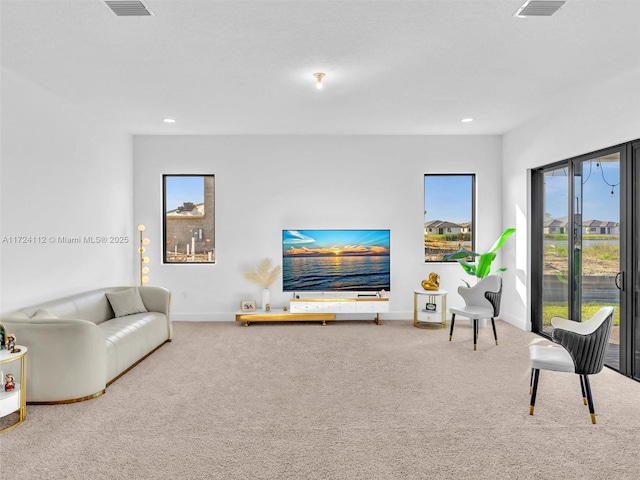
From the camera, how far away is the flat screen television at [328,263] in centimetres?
654

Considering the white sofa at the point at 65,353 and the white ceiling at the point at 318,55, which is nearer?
the white ceiling at the point at 318,55

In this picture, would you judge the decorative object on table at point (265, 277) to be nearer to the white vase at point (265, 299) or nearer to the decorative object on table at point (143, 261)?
the white vase at point (265, 299)

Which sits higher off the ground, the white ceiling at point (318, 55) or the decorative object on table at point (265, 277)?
the white ceiling at point (318, 55)

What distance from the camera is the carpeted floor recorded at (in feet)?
8.08

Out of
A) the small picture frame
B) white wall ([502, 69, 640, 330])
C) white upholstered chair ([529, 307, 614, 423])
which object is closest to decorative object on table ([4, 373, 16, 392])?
the small picture frame

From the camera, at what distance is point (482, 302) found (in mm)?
5375

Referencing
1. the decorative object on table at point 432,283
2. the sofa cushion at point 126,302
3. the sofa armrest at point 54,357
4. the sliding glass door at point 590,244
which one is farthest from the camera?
the decorative object on table at point 432,283

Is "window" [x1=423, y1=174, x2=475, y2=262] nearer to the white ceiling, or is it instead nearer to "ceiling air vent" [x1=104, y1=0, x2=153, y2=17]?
the white ceiling

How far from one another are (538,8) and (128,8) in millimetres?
2652

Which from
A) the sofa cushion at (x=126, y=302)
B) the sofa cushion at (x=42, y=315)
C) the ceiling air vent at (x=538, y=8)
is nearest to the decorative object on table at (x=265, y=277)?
the sofa cushion at (x=126, y=302)

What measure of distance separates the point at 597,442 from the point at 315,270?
431 centimetres

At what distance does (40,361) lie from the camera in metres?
3.35

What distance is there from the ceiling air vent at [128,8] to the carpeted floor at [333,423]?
2798 mm

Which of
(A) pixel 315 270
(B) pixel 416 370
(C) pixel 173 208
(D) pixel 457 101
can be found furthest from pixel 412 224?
(C) pixel 173 208
